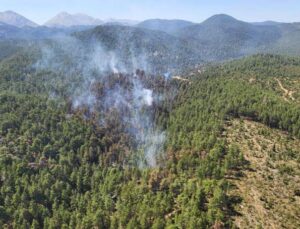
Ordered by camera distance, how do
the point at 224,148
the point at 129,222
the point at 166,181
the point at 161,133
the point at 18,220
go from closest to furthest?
the point at 129,222
the point at 18,220
the point at 166,181
the point at 224,148
the point at 161,133

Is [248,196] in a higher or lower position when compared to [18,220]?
higher

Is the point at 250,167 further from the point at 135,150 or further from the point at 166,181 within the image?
the point at 135,150

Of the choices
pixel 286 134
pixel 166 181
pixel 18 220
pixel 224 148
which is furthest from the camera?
pixel 286 134

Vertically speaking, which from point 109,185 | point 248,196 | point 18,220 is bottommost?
point 18,220

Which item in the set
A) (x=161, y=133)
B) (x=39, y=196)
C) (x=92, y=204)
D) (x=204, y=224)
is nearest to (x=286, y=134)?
(x=161, y=133)

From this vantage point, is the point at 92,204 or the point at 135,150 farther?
the point at 135,150

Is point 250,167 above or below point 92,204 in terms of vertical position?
above

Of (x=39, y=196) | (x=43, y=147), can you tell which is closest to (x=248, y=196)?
(x=39, y=196)

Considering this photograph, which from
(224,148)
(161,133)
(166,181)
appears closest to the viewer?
(166,181)

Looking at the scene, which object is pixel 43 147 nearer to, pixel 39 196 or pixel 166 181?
pixel 39 196
